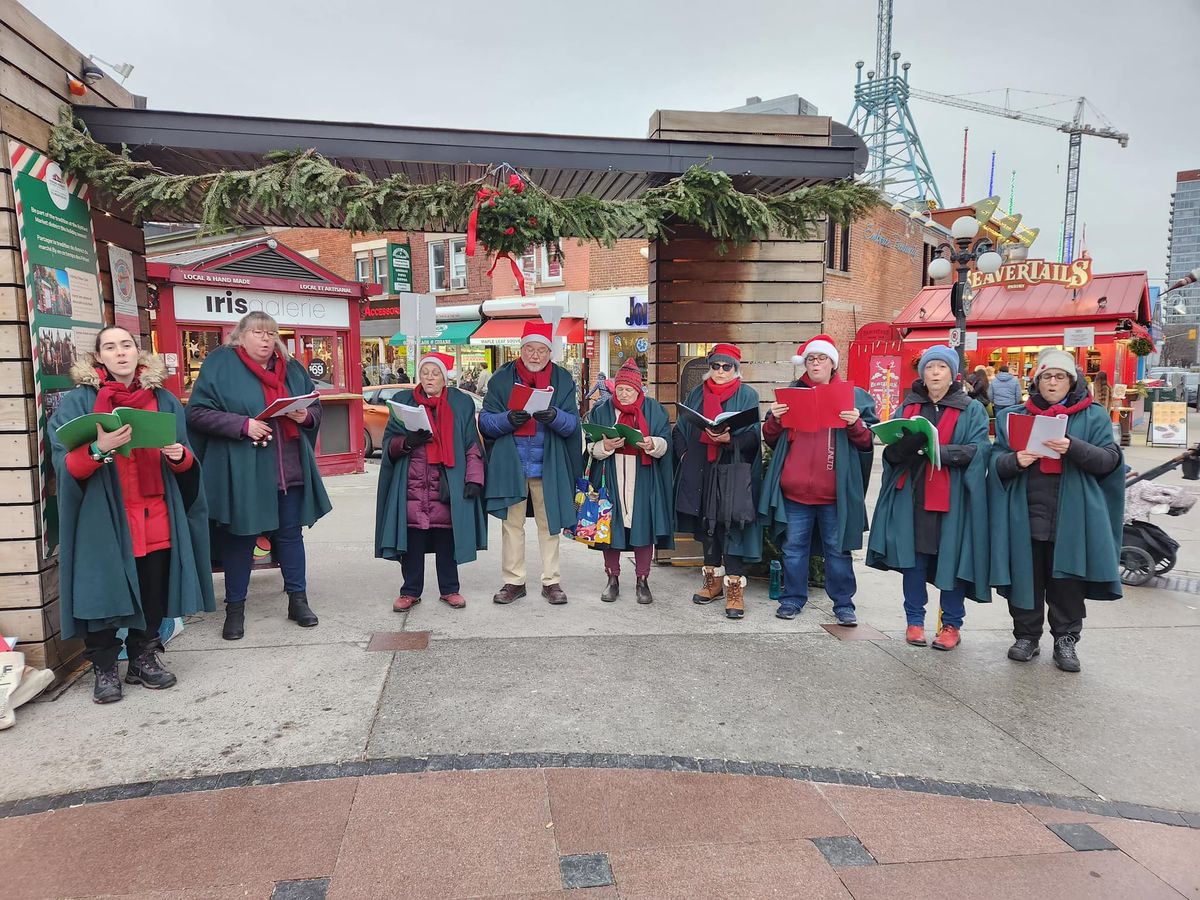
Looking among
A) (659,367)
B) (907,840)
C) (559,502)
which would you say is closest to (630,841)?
(907,840)

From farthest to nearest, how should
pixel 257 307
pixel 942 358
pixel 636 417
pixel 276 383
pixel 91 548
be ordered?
pixel 257 307 < pixel 636 417 < pixel 276 383 < pixel 942 358 < pixel 91 548

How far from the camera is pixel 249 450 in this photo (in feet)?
14.4

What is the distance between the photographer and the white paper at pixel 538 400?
4793mm

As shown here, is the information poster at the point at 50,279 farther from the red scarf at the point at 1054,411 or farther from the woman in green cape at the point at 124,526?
the red scarf at the point at 1054,411

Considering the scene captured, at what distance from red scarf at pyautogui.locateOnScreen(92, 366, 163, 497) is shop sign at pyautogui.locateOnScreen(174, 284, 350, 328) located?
592 centimetres

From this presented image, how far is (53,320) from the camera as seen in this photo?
3834 millimetres

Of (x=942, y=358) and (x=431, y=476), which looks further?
(x=431, y=476)

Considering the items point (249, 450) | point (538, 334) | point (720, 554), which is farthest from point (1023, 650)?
point (249, 450)

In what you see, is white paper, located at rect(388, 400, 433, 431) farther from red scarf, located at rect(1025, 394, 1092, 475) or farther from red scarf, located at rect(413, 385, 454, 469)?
red scarf, located at rect(1025, 394, 1092, 475)

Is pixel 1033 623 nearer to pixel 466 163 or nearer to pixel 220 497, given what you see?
pixel 466 163

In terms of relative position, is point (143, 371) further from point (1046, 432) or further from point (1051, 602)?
point (1051, 602)

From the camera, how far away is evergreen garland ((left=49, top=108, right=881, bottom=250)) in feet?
13.8

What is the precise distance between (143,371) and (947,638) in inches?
188

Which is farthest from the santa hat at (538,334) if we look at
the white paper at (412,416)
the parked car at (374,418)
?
the parked car at (374,418)
